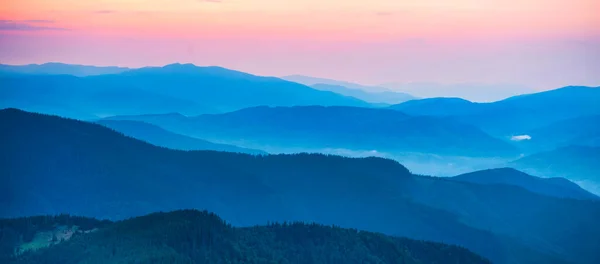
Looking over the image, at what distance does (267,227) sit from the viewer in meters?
144

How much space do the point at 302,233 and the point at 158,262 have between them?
127ft

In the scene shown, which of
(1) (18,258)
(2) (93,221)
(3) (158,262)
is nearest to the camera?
(3) (158,262)

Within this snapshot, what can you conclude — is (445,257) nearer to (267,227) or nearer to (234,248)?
(267,227)

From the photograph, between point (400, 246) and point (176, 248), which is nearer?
point (176, 248)

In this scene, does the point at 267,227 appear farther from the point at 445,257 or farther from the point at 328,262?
the point at 445,257

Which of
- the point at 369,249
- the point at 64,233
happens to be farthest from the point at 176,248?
the point at 369,249

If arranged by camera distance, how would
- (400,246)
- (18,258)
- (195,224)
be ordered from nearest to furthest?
(18,258) < (195,224) < (400,246)

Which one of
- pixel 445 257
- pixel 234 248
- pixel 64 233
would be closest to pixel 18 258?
pixel 64 233

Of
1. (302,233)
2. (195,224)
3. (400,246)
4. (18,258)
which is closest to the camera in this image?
(18,258)

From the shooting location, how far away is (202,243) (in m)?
123

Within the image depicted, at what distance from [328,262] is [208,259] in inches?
1082

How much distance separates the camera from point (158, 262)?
111 metres

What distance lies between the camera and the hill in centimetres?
11656

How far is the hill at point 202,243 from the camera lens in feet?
382
